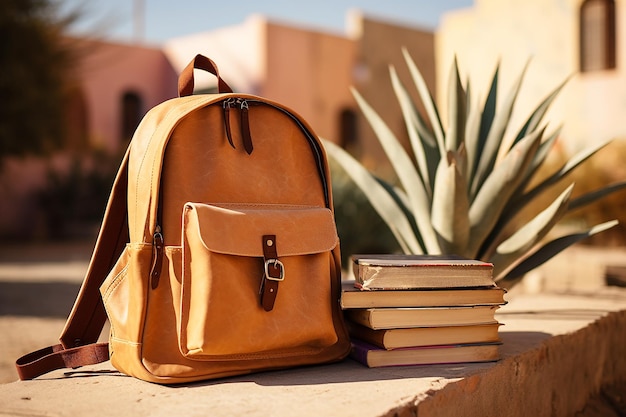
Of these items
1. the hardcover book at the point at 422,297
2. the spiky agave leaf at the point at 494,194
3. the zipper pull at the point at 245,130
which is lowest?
the hardcover book at the point at 422,297

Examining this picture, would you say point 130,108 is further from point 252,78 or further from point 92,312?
point 92,312

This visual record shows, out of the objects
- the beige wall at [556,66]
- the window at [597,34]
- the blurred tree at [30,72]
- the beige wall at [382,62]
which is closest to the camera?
the blurred tree at [30,72]

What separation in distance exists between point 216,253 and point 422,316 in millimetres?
558

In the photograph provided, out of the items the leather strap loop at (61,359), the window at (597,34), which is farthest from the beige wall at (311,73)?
the leather strap loop at (61,359)

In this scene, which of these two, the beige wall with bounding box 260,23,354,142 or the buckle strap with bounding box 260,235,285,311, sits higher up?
the beige wall with bounding box 260,23,354,142

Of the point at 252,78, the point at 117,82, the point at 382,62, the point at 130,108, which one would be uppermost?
the point at 382,62

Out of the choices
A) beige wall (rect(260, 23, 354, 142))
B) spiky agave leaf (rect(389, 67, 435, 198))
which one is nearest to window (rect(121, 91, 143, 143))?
beige wall (rect(260, 23, 354, 142))

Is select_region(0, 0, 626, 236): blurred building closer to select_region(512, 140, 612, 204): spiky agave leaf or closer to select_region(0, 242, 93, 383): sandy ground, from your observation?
select_region(0, 242, 93, 383): sandy ground

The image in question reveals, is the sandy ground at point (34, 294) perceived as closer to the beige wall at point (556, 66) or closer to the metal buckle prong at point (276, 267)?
the metal buckle prong at point (276, 267)

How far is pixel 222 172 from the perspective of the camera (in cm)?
178

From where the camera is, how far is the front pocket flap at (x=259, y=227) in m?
1.67

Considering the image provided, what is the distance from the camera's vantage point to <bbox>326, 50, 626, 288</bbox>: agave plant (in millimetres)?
2398

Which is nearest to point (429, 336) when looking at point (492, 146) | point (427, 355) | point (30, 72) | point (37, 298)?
point (427, 355)

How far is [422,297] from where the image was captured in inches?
73.0
